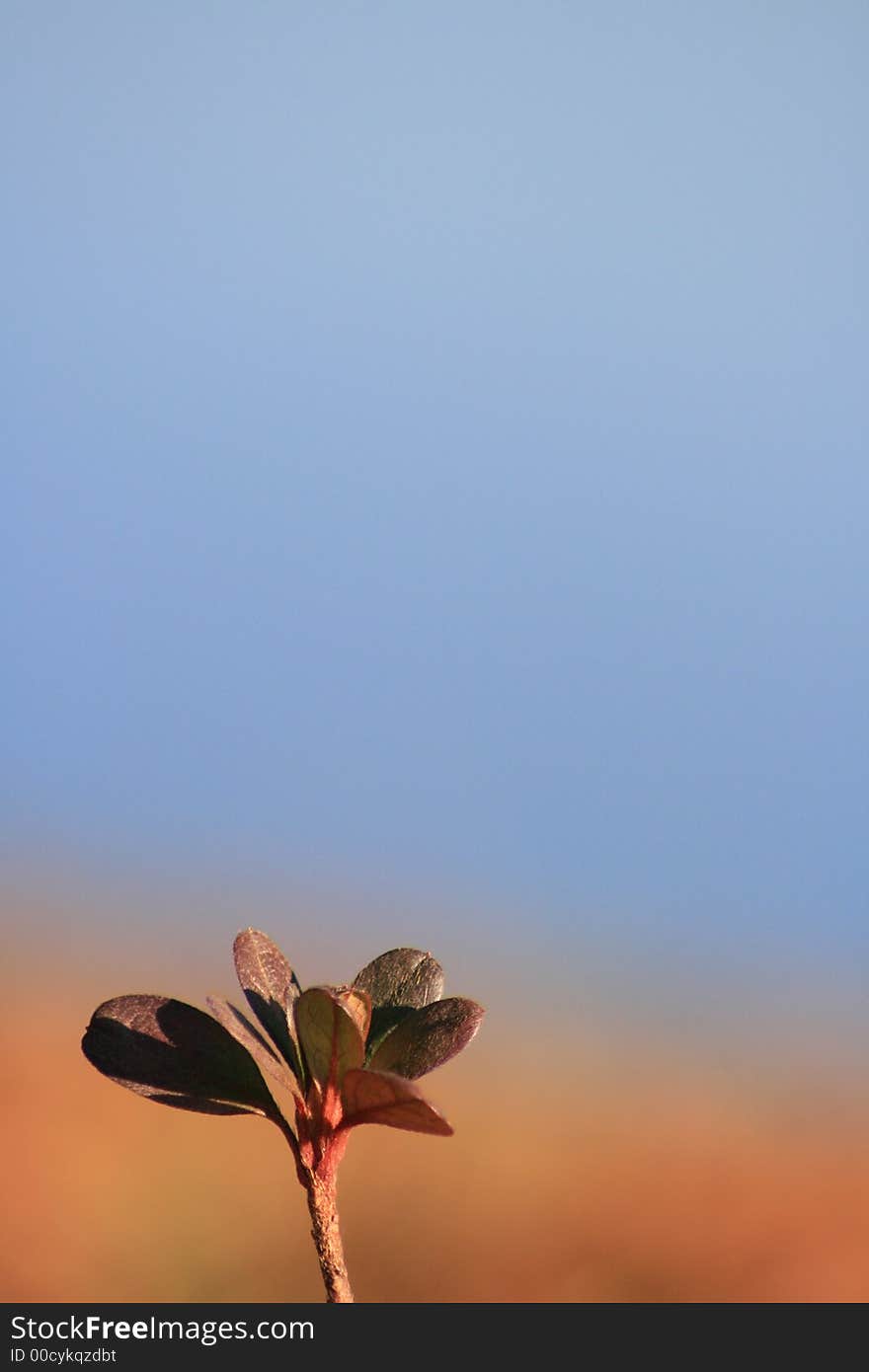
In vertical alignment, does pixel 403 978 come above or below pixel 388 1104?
above

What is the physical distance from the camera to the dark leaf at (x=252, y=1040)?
0.56 metres

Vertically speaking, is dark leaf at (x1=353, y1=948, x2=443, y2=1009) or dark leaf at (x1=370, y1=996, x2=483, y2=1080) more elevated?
dark leaf at (x1=353, y1=948, x2=443, y2=1009)

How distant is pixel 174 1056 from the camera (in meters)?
0.59

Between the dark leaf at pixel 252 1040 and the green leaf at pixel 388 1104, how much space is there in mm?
43

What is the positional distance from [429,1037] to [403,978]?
75 millimetres

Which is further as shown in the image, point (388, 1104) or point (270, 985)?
point (270, 985)

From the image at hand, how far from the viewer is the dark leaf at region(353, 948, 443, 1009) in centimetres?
65

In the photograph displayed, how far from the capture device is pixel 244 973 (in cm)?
62

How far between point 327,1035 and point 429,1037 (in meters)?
0.06

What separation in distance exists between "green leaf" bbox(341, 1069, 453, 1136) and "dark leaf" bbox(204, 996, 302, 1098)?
4 cm

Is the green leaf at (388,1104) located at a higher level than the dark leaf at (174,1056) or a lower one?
lower
